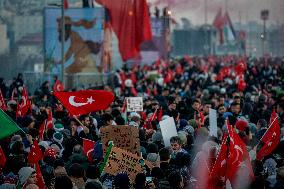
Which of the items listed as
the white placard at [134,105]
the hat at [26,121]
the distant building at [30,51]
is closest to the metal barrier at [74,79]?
the distant building at [30,51]

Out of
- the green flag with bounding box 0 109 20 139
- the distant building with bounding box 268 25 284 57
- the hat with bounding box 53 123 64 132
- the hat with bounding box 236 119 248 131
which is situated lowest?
the distant building with bounding box 268 25 284 57

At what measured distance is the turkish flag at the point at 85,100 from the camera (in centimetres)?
1329

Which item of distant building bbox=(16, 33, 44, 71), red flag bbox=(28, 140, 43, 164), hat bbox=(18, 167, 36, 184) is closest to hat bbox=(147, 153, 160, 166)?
red flag bbox=(28, 140, 43, 164)

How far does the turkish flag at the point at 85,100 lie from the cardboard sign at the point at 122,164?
3261mm

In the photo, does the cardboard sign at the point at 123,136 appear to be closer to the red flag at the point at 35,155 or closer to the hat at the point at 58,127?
the red flag at the point at 35,155

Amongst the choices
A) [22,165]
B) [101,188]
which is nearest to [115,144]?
[22,165]

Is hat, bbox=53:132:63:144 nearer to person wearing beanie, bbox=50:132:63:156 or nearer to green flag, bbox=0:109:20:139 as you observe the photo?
person wearing beanie, bbox=50:132:63:156

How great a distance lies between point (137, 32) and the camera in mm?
35625

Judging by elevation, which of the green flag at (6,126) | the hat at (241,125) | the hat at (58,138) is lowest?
the hat at (58,138)

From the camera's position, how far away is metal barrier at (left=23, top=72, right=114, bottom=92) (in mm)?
33688

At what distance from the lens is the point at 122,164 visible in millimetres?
10008

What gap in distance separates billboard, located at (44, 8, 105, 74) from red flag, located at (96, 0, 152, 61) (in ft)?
6.19

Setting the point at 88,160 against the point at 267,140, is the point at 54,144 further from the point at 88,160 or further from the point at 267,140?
the point at 267,140

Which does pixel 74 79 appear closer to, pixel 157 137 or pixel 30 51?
pixel 30 51
